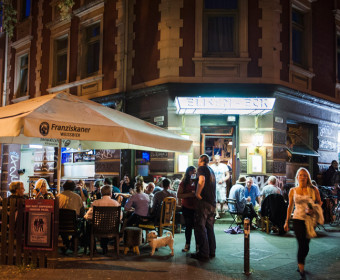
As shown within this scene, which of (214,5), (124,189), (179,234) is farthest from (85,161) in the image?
(214,5)

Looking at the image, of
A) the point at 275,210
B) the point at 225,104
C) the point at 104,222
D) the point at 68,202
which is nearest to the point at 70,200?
the point at 68,202

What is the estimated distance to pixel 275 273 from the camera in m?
6.19

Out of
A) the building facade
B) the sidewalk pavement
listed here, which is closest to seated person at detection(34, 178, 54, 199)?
the sidewalk pavement

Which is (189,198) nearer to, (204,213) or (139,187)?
(204,213)

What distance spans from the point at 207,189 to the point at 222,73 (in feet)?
18.6

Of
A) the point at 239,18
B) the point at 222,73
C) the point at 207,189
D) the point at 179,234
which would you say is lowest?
the point at 179,234

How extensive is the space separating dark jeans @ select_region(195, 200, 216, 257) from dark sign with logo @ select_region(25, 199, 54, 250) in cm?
273

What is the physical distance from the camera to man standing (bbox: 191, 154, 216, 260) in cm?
701

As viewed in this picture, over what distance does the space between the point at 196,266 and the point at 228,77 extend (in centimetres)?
692

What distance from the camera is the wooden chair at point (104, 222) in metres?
6.96

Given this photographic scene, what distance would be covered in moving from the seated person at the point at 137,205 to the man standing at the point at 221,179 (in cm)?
407

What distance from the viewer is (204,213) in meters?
7.16

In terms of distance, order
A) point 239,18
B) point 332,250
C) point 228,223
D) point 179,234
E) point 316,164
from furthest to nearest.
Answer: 1. point 316,164
2. point 239,18
3. point 228,223
4. point 179,234
5. point 332,250

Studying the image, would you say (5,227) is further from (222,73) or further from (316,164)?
(316,164)
